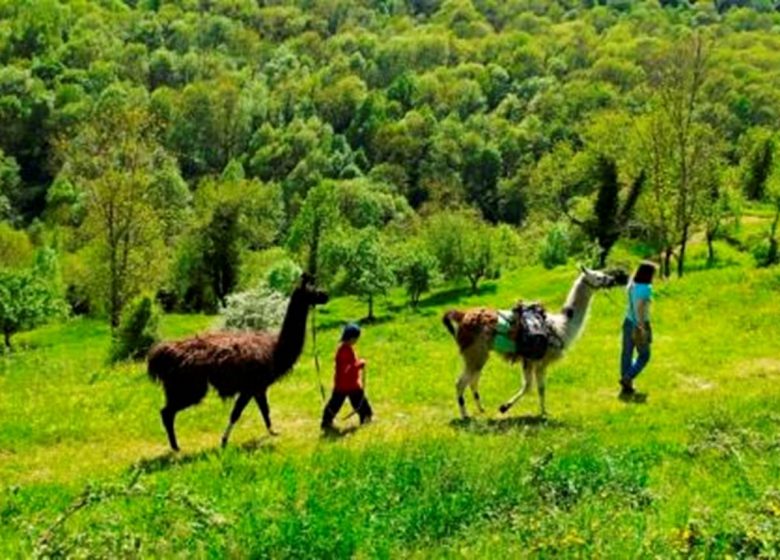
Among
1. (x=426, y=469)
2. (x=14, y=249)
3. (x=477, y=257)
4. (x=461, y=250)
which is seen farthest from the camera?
(x=14, y=249)

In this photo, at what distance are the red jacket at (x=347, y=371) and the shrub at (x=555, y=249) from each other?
68402 millimetres

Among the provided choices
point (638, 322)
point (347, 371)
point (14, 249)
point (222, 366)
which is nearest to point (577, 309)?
point (638, 322)

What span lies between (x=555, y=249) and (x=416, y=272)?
16.8 metres

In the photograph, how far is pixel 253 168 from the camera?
170 meters

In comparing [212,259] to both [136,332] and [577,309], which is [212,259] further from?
[577,309]

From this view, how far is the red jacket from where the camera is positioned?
58.9 feet

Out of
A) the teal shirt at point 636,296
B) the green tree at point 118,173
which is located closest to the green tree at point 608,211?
the green tree at point 118,173

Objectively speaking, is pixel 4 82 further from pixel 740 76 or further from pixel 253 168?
pixel 740 76

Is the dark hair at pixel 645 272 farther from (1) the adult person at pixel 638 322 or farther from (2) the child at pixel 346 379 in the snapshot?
(2) the child at pixel 346 379

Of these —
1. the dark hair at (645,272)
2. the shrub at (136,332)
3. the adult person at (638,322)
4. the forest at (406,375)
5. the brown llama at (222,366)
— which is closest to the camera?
the forest at (406,375)

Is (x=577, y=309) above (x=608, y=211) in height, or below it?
above

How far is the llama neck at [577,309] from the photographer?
1892 cm

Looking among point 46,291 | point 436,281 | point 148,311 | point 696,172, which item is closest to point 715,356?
point 148,311

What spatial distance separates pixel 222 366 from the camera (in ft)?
55.9
